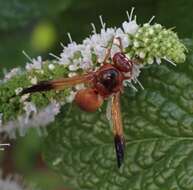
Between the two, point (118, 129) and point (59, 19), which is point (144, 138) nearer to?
point (118, 129)

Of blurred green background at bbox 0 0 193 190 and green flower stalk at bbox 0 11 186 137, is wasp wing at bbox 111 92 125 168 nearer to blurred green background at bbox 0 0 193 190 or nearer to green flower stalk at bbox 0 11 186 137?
green flower stalk at bbox 0 11 186 137

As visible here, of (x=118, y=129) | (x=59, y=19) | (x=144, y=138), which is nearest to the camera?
(x=118, y=129)

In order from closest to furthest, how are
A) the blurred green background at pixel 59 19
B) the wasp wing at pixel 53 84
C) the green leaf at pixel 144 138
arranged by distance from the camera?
the wasp wing at pixel 53 84, the green leaf at pixel 144 138, the blurred green background at pixel 59 19

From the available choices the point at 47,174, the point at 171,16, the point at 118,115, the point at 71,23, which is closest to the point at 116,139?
the point at 118,115

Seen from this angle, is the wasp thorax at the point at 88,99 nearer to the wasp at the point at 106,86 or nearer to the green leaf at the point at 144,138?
the wasp at the point at 106,86

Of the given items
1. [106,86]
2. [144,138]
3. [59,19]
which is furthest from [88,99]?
[59,19]

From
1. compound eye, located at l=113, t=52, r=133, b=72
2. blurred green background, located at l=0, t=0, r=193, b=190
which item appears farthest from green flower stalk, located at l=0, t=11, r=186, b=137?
blurred green background, located at l=0, t=0, r=193, b=190

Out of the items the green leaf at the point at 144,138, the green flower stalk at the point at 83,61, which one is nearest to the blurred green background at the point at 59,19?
the green leaf at the point at 144,138
